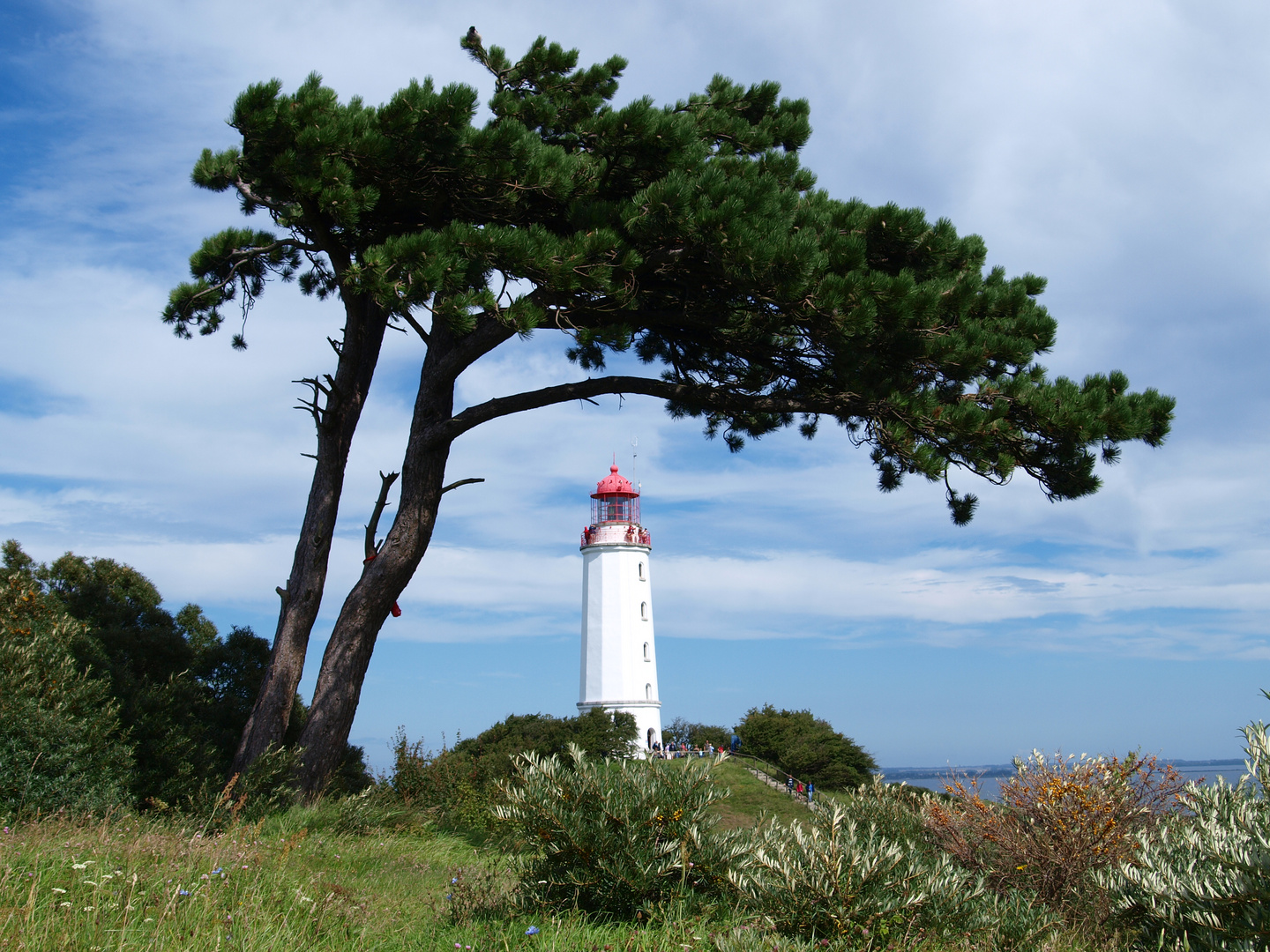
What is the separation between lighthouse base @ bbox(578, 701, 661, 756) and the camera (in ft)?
91.2

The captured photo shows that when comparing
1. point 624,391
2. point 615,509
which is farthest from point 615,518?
point 624,391

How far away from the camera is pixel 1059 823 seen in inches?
220

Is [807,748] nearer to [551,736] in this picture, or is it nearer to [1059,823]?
[551,736]

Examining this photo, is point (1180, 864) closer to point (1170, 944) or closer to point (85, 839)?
point (1170, 944)

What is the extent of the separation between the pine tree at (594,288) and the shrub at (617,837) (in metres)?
3.93

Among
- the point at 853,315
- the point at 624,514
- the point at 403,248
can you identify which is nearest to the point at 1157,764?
the point at 853,315

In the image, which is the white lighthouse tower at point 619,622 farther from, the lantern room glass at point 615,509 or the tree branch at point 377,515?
the tree branch at point 377,515

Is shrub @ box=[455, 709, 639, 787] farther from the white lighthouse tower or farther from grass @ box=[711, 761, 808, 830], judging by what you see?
the white lighthouse tower

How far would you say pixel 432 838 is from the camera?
7.95m

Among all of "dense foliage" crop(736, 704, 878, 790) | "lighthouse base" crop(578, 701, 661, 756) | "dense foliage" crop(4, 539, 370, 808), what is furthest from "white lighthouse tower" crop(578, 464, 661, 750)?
"dense foliage" crop(4, 539, 370, 808)

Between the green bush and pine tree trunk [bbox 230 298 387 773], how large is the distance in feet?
4.24

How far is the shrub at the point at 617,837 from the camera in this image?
4266mm

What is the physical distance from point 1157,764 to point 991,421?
292 cm

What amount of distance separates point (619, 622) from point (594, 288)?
21.9 metres
